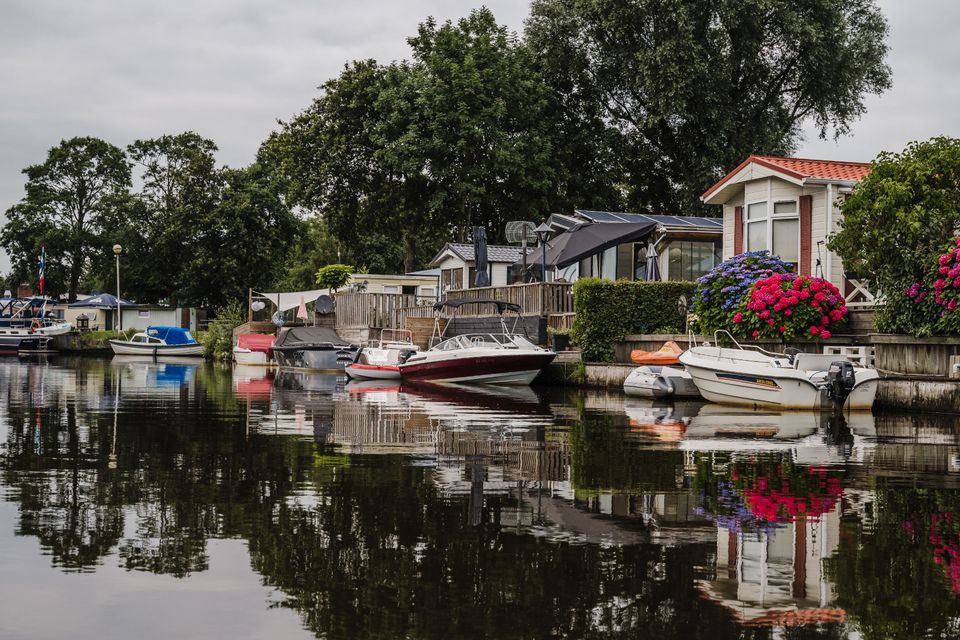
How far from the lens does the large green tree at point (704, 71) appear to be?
43812 millimetres

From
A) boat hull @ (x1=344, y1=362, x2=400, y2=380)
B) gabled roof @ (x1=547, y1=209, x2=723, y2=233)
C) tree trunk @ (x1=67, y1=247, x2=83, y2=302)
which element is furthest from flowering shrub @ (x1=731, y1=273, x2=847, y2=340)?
tree trunk @ (x1=67, y1=247, x2=83, y2=302)

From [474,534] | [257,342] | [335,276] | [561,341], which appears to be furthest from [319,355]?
[474,534]

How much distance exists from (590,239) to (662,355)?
31.2 ft

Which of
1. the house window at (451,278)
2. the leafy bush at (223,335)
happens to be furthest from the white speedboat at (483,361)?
the leafy bush at (223,335)

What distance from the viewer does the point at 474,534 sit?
7.21m

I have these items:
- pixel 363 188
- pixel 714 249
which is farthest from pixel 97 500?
pixel 363 188

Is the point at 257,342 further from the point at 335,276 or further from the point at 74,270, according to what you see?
the point at 74,270

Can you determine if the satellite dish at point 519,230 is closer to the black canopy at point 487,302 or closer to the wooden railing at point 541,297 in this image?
the black canopy at point 487,302

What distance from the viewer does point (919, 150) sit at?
2133 cm

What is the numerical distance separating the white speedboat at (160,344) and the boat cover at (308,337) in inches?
688

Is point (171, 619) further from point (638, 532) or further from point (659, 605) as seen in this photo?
point (638, 532)

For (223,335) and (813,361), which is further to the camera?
(223,335)

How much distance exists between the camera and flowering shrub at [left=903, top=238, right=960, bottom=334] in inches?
750

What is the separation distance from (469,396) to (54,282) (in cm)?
6009
